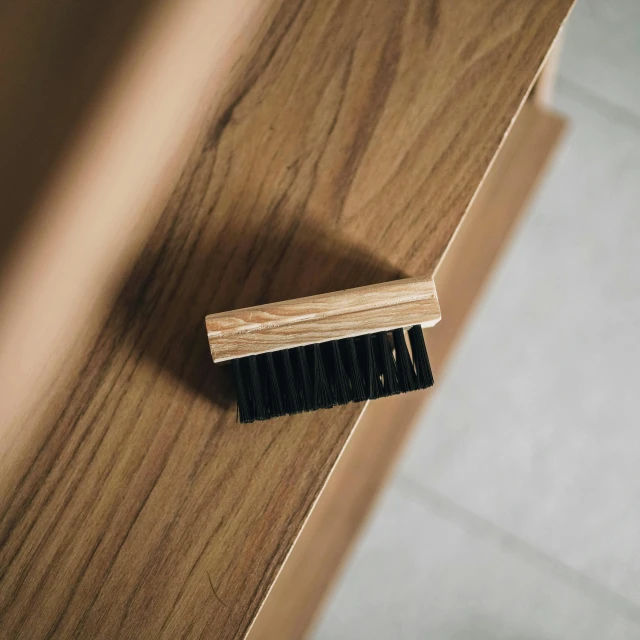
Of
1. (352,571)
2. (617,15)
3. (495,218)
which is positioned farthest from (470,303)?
(617,15)

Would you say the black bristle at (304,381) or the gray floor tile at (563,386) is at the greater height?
the gray floor tile at (563,386)

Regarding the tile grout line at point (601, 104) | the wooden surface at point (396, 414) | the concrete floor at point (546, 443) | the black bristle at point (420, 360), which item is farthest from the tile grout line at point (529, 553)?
the tile grout line at point (601, 104)

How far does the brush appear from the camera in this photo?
40 centimetres

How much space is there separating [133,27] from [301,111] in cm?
13

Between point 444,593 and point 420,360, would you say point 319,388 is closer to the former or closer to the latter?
point 420,360

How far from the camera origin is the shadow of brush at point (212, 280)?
17.0 inches

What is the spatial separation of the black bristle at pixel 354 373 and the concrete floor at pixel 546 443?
1.62 feet

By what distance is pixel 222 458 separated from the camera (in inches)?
17.1

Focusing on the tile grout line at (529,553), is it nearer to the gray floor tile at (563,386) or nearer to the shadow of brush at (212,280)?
the gray floor tile at (563,386)

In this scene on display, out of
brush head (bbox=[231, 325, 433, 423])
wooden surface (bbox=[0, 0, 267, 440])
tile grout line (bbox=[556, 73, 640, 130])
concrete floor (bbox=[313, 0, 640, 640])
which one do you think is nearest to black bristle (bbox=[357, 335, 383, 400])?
brush head (bbox=[231, 325, 433, 423])

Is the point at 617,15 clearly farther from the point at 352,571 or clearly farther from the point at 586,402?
the point at 352,571

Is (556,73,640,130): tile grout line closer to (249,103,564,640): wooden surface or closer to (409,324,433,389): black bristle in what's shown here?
(249,103,564,640): wooden surface

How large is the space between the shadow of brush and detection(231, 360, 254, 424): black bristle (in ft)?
0.08

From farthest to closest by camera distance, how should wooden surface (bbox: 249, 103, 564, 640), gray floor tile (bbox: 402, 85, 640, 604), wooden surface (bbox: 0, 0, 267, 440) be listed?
gray floor tile (bbox: 402, 85, 640, 604) < wooden surface (bbox: 249, 103, 564, 640) < wooden surface (bbox: 0, 0, 267, 440)
